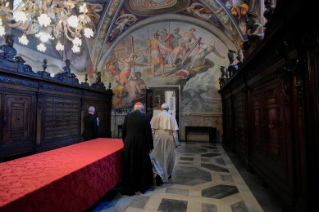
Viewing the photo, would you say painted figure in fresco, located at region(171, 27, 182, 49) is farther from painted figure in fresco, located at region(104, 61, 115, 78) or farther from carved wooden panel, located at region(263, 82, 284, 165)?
carved wooden panel, located at region(263, 82, 284, 165)

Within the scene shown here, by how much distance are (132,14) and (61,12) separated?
6743 mm

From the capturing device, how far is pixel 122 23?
11.8m

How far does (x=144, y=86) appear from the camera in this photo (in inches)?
477

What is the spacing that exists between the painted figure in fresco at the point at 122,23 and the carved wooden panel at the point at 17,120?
7.64 meters

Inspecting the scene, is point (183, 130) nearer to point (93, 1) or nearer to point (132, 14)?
point (132, 14)

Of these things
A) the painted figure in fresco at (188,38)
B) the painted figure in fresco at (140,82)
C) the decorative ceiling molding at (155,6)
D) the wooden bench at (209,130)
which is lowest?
the wooden bench at (209,130)

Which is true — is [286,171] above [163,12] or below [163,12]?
→ below

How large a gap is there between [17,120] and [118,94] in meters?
6.80

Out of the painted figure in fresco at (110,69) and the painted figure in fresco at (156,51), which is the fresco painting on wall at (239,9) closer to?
the painted figure in fresco at (156,51)

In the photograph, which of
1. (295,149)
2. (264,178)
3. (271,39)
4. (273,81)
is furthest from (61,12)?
(264,178)

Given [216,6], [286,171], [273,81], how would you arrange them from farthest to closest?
[216,6]
[273,81]
[286,171]

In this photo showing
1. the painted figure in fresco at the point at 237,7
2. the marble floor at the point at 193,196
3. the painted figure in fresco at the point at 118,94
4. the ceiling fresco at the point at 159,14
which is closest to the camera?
the marble floor at the point at 193,196

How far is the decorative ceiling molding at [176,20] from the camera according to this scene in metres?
10.9

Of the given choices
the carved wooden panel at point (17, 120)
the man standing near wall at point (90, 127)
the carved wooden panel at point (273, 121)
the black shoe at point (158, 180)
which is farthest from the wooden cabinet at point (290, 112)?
the carved wooden panel at point (17, 120)
